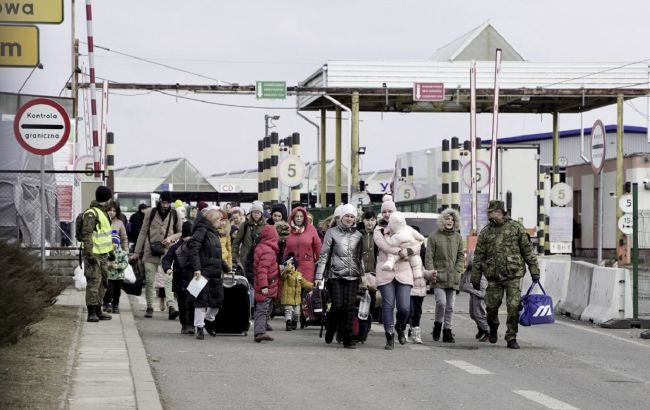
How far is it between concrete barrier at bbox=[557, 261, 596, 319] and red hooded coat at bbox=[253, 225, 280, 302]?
285 inches

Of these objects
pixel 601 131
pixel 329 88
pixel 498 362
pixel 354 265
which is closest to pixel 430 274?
pixel 354 265

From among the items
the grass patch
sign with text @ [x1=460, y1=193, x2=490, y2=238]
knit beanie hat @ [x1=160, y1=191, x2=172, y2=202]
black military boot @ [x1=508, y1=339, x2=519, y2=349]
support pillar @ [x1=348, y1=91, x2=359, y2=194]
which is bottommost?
black military boot @ [x1=508, y1=339, x2=519, y2=349]

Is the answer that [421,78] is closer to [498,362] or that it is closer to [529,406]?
[498,362]

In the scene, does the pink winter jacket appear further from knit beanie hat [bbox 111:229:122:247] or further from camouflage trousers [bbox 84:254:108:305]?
knit beanie hat [bbox 111:229:122:247]

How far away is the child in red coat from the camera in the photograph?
1481 centimetres

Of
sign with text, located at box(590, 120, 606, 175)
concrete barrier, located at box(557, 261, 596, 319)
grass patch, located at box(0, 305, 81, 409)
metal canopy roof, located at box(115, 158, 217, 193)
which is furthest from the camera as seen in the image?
metal canopy roof, located at box(115, 158, 217, 193)

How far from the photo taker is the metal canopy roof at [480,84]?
1901 inches

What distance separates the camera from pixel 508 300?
14.9 m

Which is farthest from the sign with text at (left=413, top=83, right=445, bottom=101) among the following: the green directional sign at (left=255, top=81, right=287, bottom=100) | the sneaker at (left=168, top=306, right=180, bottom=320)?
the sneaker at (left=168, top=306, right=180, bottom=320)

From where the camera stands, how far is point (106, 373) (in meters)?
10.3

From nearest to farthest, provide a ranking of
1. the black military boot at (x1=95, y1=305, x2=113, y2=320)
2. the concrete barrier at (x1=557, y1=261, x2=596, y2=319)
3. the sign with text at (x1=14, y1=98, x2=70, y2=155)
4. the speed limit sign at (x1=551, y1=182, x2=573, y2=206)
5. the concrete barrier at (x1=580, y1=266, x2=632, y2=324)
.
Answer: the black military boot at (x1=95, y1=305, x2=113, y2=320)
the sign with text at (x1=14, y1=98, x2=70, y2=155)
the concrete barrier at (x1=580, y1=266, x2=632, y2=324)
the concrete barrier at (x1=557, y1=261, x2=596, y2=319)
the speed limit sign at (x1=551, y1=182, x2=573, y2=206)

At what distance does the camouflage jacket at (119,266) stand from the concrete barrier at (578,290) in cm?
731

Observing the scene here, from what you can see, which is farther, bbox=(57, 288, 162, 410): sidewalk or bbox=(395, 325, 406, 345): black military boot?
bbox=(395, 325, 406, 345): black military boot

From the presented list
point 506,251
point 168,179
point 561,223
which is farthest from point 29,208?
point 168,179
